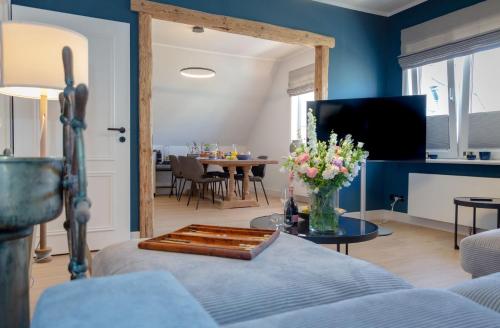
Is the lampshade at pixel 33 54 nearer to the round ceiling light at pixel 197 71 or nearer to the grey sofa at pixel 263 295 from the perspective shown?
the grey sofa at pixel 263 295

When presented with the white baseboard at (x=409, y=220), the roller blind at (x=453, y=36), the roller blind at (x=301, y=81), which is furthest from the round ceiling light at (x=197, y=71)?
the white baseboard at (x=409, y=220)

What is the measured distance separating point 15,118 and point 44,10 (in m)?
0.92

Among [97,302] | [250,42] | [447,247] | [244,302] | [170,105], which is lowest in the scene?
[447,247]

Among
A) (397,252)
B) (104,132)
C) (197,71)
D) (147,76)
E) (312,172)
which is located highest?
(197,71)

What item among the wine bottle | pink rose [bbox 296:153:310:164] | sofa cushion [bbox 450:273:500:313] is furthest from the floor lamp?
sofa cushion [bbox 450:273:500:313]

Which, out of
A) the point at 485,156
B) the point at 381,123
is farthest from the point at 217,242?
the point at 485,156

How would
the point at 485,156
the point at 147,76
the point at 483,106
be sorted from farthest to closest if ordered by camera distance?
the point at 483,106 < the point at 485,156 < the point at 147,76

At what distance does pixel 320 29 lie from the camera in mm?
4344

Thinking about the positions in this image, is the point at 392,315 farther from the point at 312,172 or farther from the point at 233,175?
the point at 233,175

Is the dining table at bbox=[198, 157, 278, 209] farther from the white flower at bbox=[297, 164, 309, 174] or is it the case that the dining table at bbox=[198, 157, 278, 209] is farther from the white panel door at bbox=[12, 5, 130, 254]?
the white flower at bbox=[297, 164, 309, 174]

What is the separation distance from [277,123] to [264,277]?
649cm

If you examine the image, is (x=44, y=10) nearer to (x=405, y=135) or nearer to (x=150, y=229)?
(x=150, y=229)

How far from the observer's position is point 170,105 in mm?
7363

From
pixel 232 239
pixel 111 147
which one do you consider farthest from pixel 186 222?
pixel 232 239
